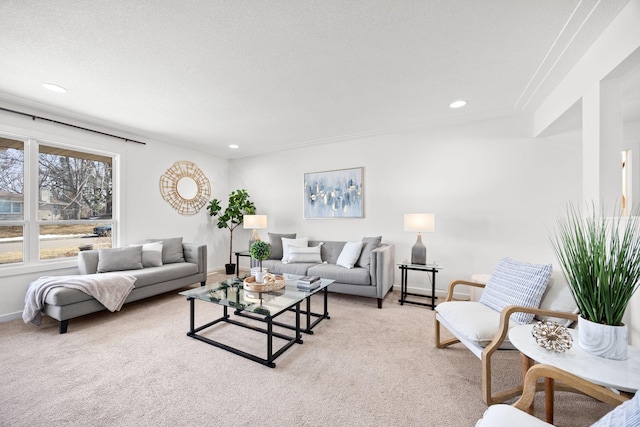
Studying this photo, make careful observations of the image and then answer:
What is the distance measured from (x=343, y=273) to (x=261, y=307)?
145cm

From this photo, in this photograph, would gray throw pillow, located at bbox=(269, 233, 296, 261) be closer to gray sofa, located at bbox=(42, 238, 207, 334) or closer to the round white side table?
gray sofa, located at bbox=(42, 238, 207, 334)

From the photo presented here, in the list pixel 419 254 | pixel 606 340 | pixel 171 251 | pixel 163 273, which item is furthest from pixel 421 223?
pixel 171 251

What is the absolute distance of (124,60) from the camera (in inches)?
83.0

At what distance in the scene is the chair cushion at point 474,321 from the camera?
1.65 meters

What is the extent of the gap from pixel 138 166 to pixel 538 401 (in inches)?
208

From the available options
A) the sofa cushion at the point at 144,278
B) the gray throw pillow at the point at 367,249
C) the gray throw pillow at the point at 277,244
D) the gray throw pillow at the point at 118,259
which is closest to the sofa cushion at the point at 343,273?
the gray throw pillow at the point at 367,249

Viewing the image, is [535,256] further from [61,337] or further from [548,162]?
[61,337]

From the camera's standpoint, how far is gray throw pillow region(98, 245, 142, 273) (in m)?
3.21

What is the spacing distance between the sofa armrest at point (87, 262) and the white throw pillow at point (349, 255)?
3.19 m

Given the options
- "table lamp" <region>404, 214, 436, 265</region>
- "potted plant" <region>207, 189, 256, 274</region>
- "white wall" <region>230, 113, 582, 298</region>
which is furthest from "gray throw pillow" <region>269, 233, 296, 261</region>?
"table lamp" <region>404, 214, 436, 265</region>

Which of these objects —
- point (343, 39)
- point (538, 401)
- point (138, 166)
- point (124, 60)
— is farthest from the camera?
point (138, 166)

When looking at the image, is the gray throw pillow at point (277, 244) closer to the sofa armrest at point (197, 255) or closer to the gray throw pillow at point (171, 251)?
the sofa armrest at point (197, 255)

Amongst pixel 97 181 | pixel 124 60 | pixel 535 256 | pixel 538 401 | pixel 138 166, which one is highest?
pixel 124 60

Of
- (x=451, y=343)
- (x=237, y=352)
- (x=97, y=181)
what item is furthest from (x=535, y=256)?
(x=97, y=181)
